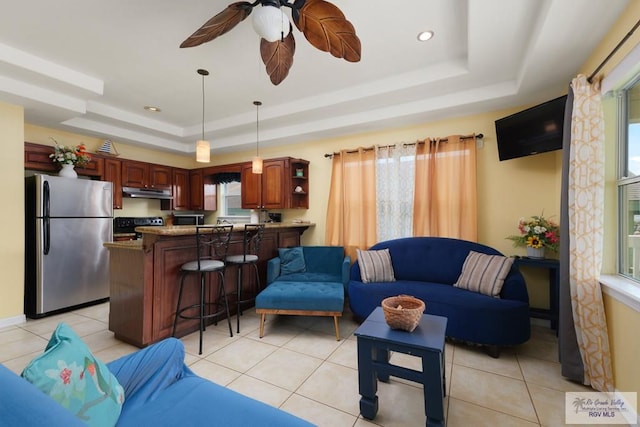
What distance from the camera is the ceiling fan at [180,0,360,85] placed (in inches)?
62.5

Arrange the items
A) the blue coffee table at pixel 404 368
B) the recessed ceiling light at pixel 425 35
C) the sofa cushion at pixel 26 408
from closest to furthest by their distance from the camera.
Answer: the sofa cushion at pixel 26 408 < the blue coffee table at pixel 404 368 < the recessed ceiling light at pixel 425 35

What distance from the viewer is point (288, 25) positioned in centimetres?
173

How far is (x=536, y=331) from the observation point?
2924 millimetres

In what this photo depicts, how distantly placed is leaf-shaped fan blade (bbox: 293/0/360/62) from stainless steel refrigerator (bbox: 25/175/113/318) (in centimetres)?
368

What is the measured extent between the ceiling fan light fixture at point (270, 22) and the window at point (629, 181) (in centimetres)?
235

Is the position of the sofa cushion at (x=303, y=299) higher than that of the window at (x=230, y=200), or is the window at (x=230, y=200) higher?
the window at (x=230, y=200)

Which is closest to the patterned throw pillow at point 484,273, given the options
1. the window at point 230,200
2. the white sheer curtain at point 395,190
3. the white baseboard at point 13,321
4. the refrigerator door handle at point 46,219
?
the white sheer curtain at point 395,190

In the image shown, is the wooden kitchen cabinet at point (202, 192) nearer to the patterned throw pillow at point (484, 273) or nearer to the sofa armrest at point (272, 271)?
the sofa armrest at point (272, 271)

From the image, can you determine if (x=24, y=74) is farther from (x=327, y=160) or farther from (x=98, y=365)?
(x=327, y=160)

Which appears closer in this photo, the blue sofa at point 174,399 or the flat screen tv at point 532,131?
the blue sofa at point 174,399

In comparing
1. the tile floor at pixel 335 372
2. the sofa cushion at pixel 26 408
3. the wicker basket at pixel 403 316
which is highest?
the sofa cushion at pixel 26 408

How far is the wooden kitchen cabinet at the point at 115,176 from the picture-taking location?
419cm

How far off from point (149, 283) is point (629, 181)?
3.87 metres

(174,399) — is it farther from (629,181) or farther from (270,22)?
(629,181)
